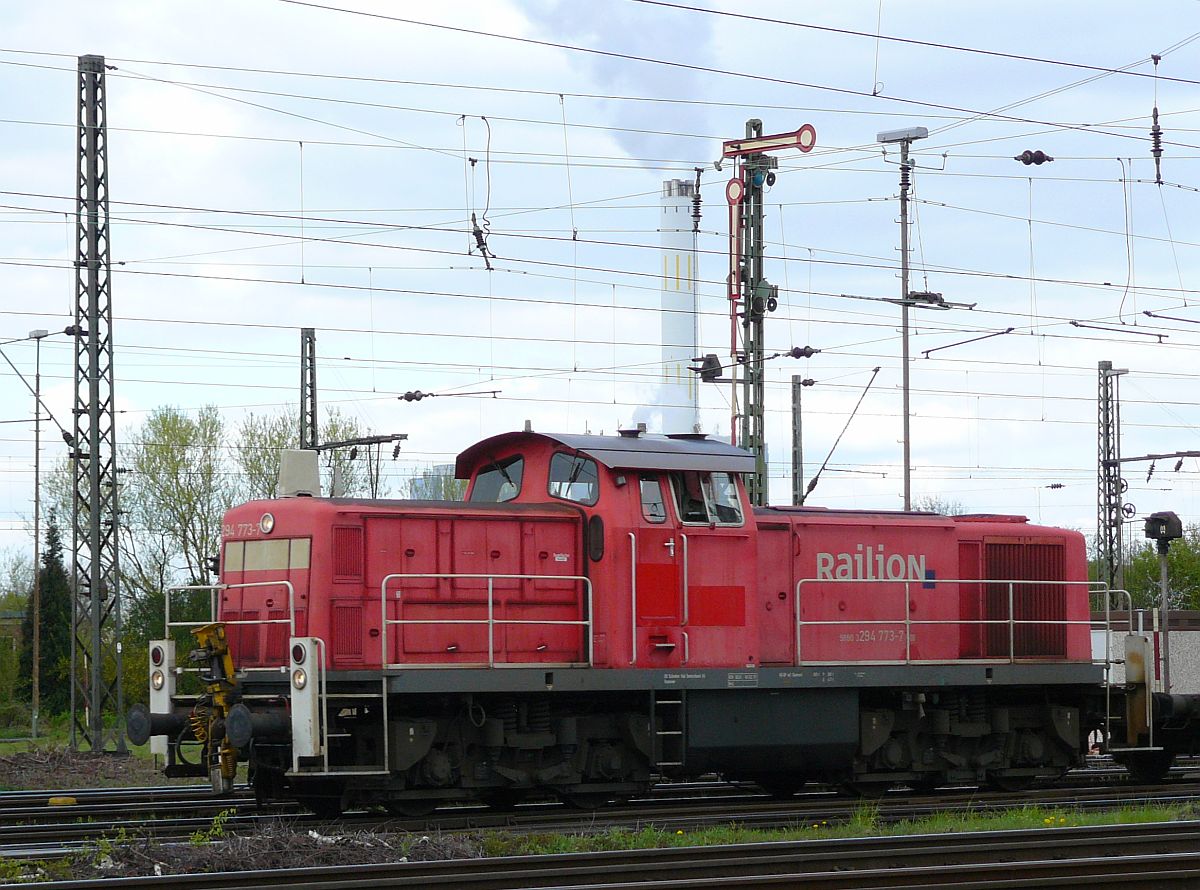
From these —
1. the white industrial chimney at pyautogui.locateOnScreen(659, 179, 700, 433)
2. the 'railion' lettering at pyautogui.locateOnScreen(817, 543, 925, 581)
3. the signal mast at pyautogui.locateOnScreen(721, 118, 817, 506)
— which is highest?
the white industrial chimney at pyautogui.locateOnScreen(659, 179, 700, 433)

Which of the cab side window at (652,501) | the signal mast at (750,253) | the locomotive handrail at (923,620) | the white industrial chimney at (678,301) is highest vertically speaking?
the white industrial chimney at (678,301)

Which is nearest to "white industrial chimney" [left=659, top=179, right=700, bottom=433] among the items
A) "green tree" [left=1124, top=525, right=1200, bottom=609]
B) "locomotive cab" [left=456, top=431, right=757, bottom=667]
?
"green tree" [left=1124, top=525, right=1200, bottom=609]

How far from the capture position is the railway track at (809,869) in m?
8.94

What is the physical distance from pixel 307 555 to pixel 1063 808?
25.6 feet

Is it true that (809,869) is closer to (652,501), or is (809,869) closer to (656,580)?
(656,580)

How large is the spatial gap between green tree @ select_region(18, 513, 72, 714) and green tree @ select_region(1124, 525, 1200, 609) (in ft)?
135

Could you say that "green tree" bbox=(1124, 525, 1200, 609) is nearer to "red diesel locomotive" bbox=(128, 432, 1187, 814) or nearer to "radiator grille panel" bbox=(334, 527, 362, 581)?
"red diesel locomotive" bbox=(128, 432, 1187, 814)

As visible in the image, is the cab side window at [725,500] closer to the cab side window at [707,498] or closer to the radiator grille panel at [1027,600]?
the cab side window at [707,498]

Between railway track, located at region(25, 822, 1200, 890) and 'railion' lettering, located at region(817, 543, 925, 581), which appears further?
'railion' lettering, located at region(817, 543, 925, 581)

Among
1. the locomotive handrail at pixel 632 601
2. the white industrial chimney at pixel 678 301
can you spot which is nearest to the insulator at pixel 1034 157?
the locomotive handrail at pixel 632 601

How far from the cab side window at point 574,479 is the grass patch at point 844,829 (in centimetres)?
345

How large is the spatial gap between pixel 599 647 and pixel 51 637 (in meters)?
42.4

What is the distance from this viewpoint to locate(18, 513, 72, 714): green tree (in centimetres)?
5012

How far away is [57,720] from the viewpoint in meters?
48.4
